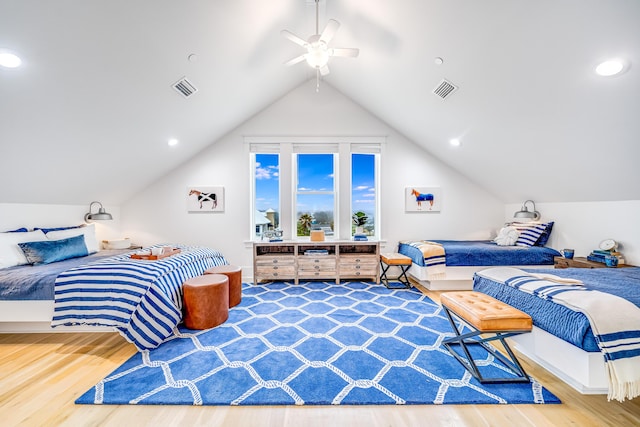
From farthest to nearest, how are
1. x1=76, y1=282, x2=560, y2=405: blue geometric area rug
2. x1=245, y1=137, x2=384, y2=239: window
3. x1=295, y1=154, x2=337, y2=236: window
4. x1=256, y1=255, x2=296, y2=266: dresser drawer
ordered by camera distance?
1. x1=295, y1=154, x2=337, y2=236: window
2. x1=245, y1=137, x2=384, y2=239: window
3. x1=256, y1=255, x2=296, y2=266: dresser drawer
4. x1=76, y1=282, x2=560, y2=405: blue geometric area rug

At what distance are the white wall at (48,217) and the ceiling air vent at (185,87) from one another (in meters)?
2.26

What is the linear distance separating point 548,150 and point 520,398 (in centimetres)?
253

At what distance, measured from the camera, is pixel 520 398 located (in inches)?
62.0

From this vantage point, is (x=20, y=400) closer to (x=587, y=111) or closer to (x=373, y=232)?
(x=373, y=232)

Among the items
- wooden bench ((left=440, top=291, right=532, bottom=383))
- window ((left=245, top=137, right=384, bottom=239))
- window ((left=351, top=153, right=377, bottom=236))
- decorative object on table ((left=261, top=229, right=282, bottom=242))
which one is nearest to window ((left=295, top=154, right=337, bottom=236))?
window ((left=245, top=137, right=384, bottom=239))

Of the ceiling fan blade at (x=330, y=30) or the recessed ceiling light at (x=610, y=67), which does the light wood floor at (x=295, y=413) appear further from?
the ceiling fan blade at (x=330, y=30)

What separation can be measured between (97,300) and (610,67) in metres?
4.27

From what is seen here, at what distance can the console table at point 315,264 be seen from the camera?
155 inches

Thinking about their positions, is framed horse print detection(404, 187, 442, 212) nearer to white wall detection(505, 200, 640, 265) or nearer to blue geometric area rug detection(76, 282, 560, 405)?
white wall detection(505, 200, 640, 265)

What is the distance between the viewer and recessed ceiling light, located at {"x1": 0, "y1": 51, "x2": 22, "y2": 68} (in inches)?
69.3

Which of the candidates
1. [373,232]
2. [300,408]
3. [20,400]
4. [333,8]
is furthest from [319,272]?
[333,8]

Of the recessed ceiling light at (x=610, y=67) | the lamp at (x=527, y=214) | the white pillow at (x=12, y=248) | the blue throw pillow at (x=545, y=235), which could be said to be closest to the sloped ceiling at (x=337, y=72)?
the recessed ceiling light at (x=610, y=67)

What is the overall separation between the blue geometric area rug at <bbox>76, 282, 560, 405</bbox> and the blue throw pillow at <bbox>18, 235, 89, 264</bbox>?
5.41 feet

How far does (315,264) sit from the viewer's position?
3977 millimetres
